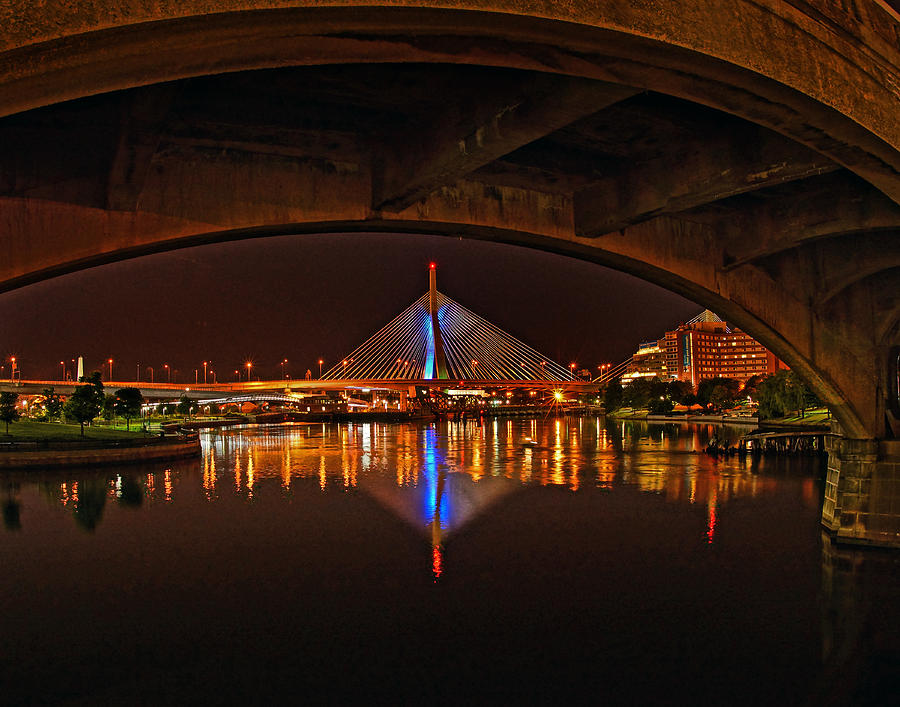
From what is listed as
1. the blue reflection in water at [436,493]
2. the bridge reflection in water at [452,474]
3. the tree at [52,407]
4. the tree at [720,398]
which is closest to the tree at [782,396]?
the bridge reflection in water at [452,474]

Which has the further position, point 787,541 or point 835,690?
point 787,541

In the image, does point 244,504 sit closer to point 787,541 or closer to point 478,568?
point 478,568

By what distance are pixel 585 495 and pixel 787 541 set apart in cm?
1028

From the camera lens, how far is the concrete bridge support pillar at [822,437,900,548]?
54.5ft

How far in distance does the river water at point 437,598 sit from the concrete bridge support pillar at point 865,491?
57 centimetres

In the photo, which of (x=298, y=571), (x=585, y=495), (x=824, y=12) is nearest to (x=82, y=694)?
(x=298, y=571)

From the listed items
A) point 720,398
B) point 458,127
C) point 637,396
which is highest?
point 458,127

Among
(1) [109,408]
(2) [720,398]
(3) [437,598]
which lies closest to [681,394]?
(2) [720,398]

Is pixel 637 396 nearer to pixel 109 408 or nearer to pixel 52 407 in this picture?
pixel 109 408

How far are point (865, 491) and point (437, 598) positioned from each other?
10287 mm

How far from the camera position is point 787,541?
21.8 metres

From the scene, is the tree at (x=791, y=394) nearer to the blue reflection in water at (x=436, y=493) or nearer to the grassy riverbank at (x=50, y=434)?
the blue reflection in water at (x=436, y=493)

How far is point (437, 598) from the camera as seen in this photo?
16.7m

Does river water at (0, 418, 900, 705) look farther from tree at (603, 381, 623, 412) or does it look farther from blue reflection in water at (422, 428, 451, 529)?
tree at (603, 381, 623, 412)
